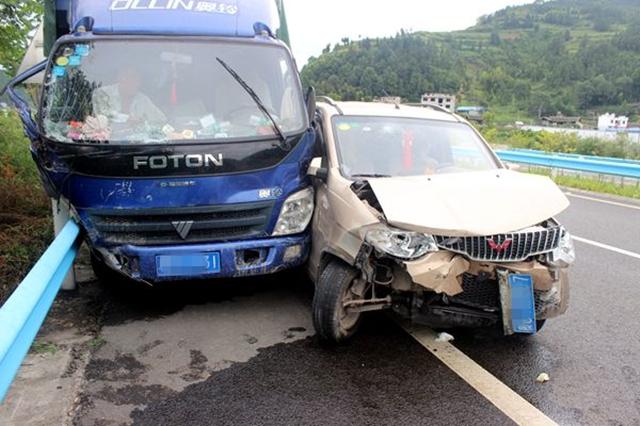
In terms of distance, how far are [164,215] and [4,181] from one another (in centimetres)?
426

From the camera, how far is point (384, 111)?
5344 mm

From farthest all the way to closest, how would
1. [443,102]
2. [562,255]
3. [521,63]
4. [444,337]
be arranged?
[521,63]
[443,102]
[444,337]
[562,255]

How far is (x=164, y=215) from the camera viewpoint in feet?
13.8

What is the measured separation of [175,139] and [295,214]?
114cm

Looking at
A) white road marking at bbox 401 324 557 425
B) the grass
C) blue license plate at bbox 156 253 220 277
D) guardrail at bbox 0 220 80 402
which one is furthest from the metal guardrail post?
the grass

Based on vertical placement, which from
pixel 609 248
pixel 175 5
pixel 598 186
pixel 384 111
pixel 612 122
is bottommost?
pixel 612 122

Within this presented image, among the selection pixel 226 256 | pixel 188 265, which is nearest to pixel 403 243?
pixel 226 256

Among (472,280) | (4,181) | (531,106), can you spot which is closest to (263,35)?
(472,280)

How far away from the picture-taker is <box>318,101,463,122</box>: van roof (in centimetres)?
523

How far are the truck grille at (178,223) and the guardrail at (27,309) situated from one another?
0.34 m

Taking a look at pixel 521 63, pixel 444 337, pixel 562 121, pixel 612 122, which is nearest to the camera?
pixel 444 337

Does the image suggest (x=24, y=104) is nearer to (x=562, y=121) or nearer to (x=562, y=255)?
(x=562, y=255)

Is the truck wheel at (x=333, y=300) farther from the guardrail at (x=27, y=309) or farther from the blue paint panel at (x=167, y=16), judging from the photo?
the blue paint panel at (x=167, y=16)

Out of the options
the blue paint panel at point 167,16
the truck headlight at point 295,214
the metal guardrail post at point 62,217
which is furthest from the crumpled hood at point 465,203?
the metal guardrail post at point 62,217
